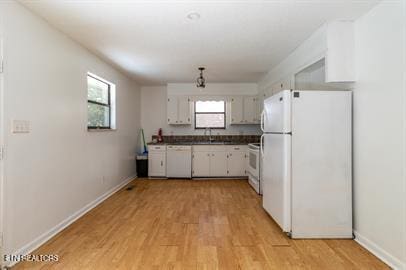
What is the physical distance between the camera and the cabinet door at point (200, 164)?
19.1ft

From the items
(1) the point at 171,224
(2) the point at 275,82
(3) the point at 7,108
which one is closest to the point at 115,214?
(1) the point at 171,224

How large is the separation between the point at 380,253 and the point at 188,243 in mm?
1805

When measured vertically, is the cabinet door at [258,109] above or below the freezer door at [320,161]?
above

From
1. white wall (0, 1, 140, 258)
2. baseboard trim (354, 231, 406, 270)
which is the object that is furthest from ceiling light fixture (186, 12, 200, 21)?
baseboard trim (354, 231, 406, 270)

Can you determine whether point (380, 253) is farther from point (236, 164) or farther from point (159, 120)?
point (159, 120)

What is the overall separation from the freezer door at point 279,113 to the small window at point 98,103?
266cm

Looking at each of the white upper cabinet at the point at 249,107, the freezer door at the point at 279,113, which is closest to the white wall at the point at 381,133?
the freezer door at the point at 279,113

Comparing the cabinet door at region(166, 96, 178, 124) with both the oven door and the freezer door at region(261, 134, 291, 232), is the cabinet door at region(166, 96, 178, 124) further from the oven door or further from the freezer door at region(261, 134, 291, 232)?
the freezer door at region(261, 134, 291, 232)

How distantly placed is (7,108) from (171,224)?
2081mm

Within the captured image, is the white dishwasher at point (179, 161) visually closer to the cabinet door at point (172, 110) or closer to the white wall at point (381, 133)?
the cabinet door at point (172, 110)

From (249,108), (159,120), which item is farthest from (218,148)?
(159,120)

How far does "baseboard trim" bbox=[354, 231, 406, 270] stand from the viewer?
2062 millimetres

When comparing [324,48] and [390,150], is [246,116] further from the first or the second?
[390,150]

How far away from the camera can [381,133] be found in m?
2.27
